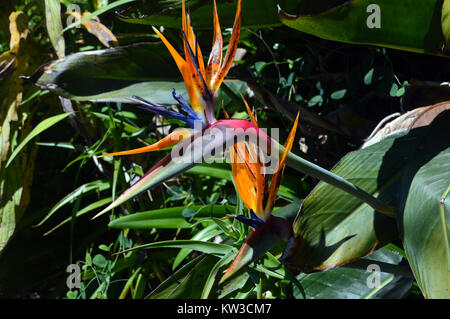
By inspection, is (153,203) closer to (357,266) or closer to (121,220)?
(121,220)

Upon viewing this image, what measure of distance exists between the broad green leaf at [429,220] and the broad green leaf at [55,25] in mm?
826

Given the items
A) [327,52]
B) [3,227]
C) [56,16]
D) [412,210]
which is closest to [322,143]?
[327,52]

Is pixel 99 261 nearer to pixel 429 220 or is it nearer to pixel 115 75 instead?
pixel 115 75

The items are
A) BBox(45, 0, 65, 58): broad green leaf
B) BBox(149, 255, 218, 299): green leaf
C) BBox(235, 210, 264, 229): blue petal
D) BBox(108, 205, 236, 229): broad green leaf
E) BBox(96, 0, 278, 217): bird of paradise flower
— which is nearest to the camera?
BBox(96, 0, 278, 217): bird of paradise flower

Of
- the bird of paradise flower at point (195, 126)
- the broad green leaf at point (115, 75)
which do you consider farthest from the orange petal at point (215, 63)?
the broad green leaf at point (115, 75)

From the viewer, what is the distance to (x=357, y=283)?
1.01 meters

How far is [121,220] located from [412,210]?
60cm

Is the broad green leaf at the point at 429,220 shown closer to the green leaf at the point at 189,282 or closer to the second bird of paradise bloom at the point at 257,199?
the second bird of paradise bloom at the point at 257,199

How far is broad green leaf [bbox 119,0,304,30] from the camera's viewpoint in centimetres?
94

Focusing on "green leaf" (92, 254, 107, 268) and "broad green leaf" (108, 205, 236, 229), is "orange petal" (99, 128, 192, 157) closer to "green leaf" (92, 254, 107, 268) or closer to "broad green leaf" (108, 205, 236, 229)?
"broad green leaf" (108, 205, 236, 229)

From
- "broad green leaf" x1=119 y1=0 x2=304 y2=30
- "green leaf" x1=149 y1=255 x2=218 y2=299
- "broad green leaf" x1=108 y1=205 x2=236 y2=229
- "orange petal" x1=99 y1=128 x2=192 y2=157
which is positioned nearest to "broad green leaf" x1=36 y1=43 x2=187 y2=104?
"broad green leaf" x1=119 y1=0 x2=304 y2=30

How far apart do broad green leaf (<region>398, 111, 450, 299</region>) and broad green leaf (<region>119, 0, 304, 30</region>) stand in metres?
0.38

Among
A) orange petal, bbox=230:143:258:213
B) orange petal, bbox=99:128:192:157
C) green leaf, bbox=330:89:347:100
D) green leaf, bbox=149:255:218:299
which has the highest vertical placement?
orange petal, bbox=99:128:192:157

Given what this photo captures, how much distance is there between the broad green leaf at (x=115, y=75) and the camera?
1130 millimetres
